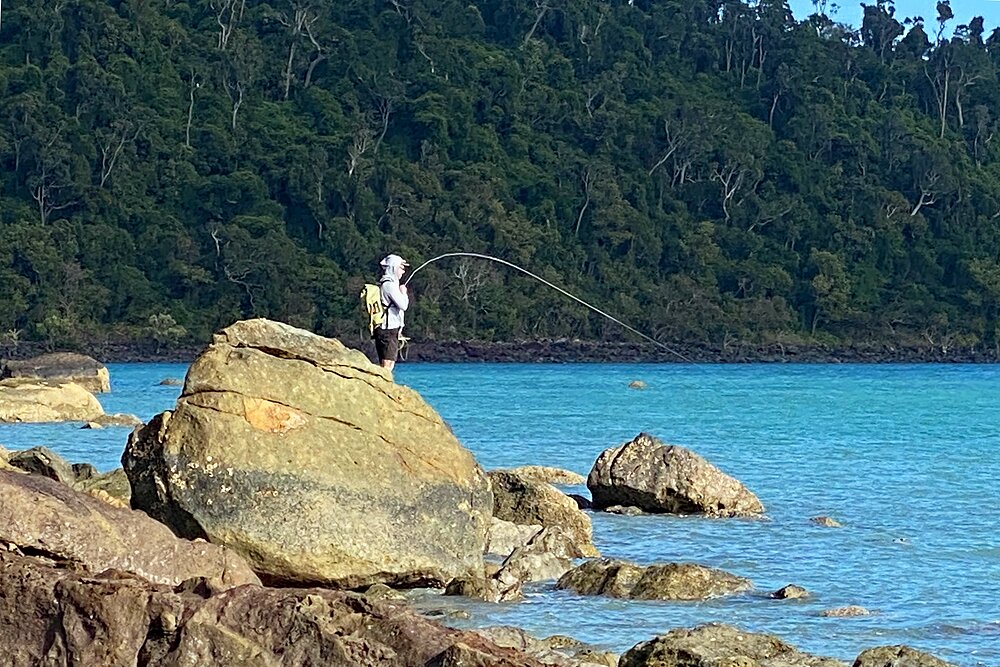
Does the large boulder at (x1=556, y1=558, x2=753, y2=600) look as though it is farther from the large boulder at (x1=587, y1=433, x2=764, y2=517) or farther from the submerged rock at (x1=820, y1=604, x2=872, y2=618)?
the large boulder at (x1=587, y1=433, x2=764, y2=517)

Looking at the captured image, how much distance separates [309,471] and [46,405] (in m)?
21.7

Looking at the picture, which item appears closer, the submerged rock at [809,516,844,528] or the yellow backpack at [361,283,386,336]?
the yellow backpack at [361,283,386,336]

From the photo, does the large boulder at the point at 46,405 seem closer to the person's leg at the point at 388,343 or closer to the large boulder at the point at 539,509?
the person's leg at the point at 388,343

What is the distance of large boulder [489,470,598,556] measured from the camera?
48.7ft

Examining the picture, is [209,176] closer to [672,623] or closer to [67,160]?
[67,160]

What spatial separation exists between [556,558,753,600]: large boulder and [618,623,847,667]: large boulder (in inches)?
112

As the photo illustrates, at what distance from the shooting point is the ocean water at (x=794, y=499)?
1179 cm

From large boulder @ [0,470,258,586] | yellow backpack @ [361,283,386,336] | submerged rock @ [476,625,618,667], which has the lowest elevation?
submerged rock @ [476,625,618,667]

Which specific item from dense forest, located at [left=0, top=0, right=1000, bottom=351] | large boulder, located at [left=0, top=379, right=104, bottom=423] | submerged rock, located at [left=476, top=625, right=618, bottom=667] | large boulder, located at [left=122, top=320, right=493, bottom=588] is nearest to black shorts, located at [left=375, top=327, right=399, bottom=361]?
large boulder, located at [left=122, top=320, right=493, bottom=588]

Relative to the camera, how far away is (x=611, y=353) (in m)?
96.6

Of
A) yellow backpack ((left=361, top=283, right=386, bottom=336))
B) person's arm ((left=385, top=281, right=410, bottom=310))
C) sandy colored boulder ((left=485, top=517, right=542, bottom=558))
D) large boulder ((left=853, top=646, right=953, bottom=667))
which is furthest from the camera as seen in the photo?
yellow backpack ((left=361, top=283, right=386, bottom=336))

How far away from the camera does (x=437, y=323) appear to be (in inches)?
3698

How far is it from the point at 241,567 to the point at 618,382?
2454 inches

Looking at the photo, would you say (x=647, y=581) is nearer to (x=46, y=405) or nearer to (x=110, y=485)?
(x=110, y=485)
